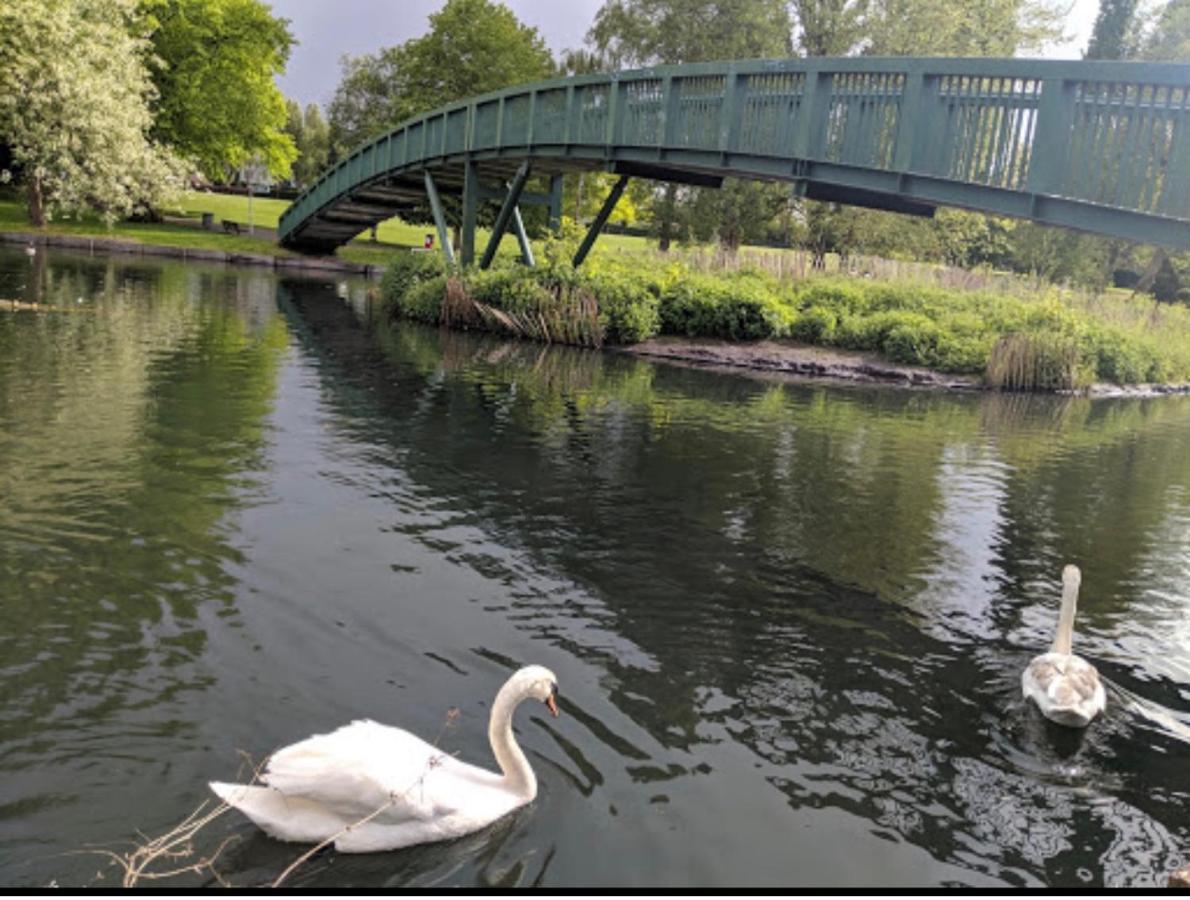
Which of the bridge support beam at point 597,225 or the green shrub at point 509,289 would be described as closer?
the green shrub at point 509,289

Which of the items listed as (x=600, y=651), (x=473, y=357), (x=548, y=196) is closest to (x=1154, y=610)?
(x=600, y=651)

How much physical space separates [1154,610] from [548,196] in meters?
25.2

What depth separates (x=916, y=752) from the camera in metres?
6.00

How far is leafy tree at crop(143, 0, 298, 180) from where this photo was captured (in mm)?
53500

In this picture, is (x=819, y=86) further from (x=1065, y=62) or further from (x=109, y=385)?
(x=109, y=385)

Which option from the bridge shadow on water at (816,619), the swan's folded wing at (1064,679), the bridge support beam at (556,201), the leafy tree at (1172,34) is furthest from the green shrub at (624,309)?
the leafy tree at (1172,34)

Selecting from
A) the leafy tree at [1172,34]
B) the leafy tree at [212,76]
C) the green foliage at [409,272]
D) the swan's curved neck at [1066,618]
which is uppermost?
the leafy tree at [1172,34]

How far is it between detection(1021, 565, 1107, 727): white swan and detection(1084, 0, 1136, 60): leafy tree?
51617 mm

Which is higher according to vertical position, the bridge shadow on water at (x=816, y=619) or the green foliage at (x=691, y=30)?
the green foliage at (x=691, y=30)

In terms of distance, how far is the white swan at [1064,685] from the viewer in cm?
634

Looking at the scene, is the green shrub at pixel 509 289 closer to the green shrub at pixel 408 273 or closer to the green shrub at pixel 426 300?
the green shrub at pixel 426 300

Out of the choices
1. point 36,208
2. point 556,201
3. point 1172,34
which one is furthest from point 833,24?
point 36,208

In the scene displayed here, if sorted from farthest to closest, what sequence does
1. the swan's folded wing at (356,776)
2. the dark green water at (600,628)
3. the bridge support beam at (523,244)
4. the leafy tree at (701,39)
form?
the leafy tree at (701,39) < the bridge support beam at (523,244) < the dark green water at (600,628) < the swan's folded wing at (356,776)

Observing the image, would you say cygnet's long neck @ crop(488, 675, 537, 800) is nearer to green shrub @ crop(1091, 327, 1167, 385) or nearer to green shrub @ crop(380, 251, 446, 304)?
green shrub @ crop(1091, 327, 1167, 385)
